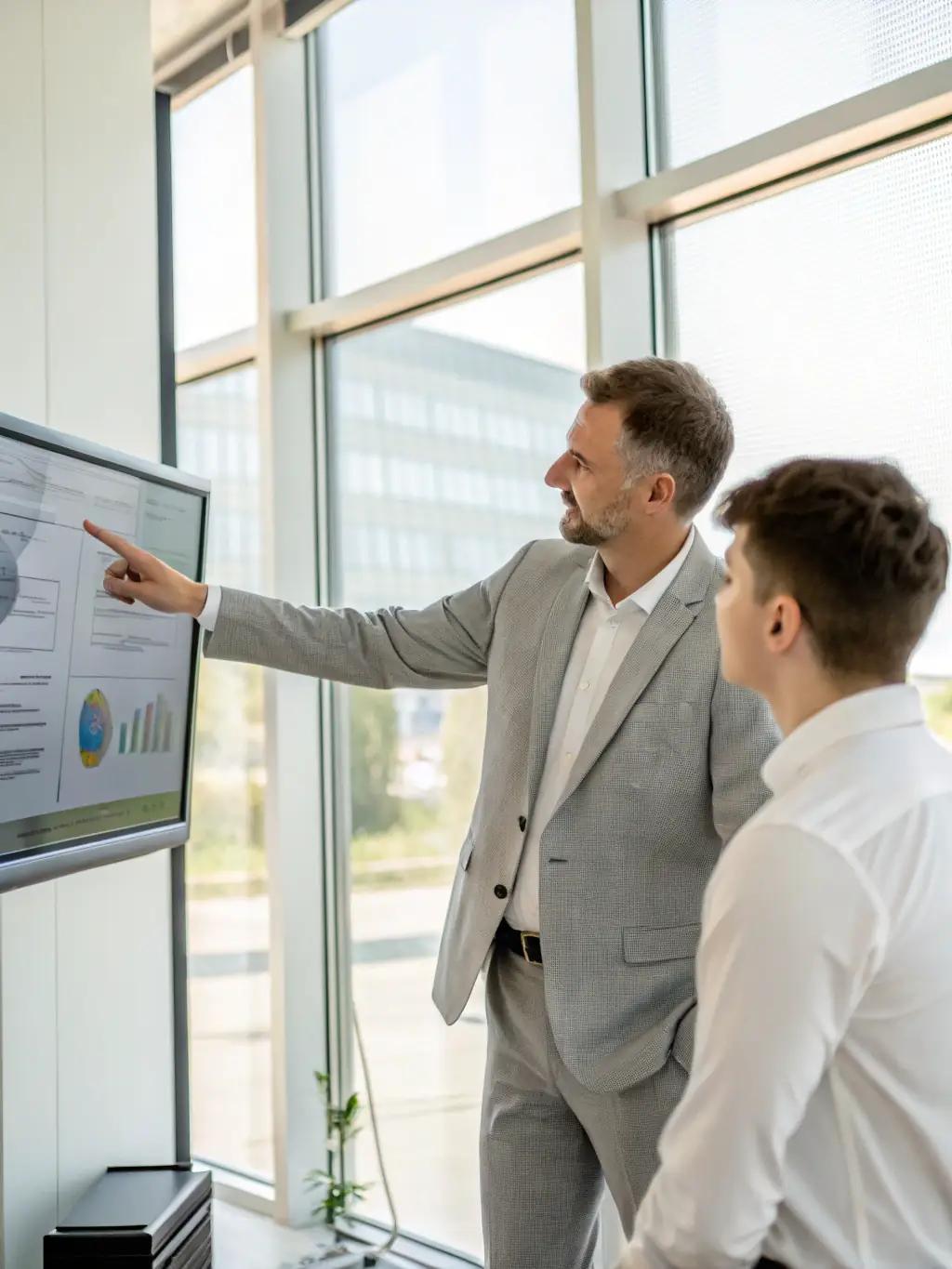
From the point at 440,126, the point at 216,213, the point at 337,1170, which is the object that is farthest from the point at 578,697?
the point at 216,213

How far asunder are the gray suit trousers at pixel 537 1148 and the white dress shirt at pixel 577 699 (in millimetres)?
122

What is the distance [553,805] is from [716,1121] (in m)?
1.00

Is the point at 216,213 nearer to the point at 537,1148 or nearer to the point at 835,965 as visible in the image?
the point at 537,1148

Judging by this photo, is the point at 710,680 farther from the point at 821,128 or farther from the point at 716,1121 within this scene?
the point at 821,128

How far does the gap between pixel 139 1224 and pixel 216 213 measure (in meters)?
2.89

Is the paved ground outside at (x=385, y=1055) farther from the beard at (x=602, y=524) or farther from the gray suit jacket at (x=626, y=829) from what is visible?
the beard at (x=602, y=524)

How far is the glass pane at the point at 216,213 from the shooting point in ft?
12.5

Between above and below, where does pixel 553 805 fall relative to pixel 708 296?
below

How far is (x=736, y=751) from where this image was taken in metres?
1.87

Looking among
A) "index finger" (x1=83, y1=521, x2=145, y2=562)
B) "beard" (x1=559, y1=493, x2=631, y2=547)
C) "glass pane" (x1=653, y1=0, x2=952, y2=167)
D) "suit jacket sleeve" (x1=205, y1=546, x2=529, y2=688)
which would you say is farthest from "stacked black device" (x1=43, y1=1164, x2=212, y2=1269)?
"glass pane" (x1=653, y1=0, x2=952, y2=167)

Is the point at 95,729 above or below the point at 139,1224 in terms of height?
above

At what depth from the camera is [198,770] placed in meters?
3.89

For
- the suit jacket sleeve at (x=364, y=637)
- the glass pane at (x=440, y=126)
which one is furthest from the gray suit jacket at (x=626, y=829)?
the glass pane at (x=440, y=126)

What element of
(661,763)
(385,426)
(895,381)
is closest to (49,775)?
(661,763)
